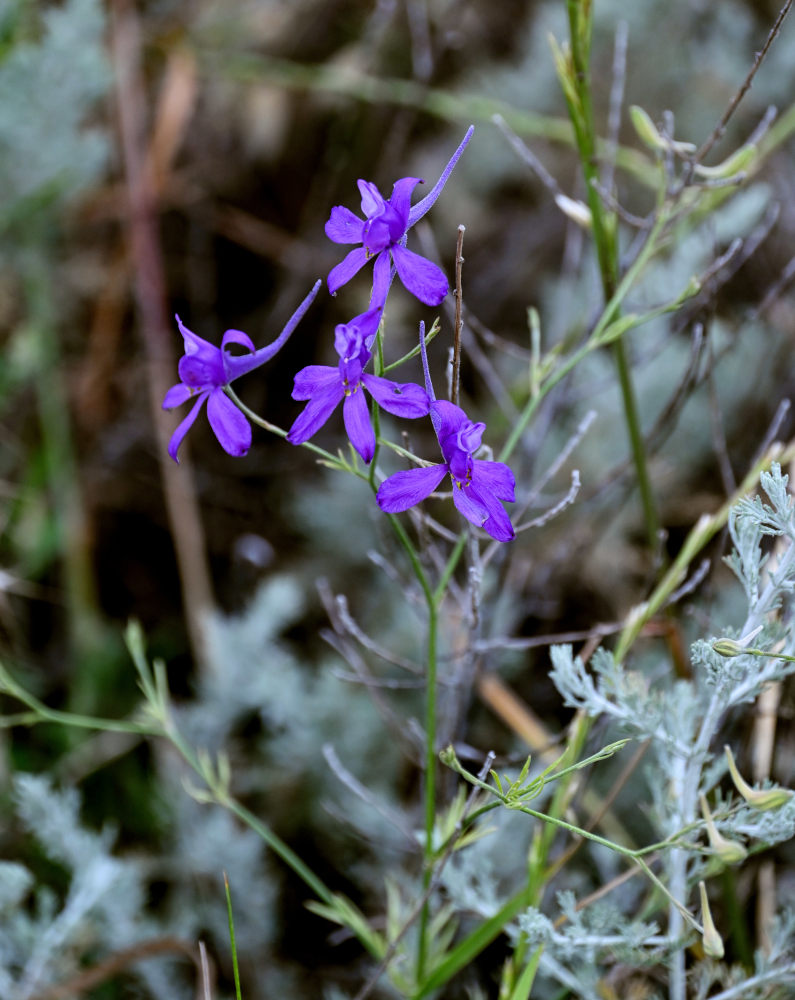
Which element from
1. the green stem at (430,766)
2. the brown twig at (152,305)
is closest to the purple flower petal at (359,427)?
the green stem at (430,766)

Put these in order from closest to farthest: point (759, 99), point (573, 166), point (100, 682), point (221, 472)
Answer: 1. point (100, 682)
2. point (759, 99)
3. point (221, 472)
4. point (573, 166)

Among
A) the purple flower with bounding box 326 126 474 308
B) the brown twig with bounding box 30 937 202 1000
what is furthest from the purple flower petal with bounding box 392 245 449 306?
the brown twig with bounding box 30 937 202 1000

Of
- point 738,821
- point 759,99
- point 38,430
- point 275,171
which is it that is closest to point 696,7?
point 759,99

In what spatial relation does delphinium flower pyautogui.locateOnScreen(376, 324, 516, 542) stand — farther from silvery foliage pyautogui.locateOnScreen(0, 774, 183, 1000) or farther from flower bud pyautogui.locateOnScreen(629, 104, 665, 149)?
silvery foliage pyautogui.locateOnScreen(0, 774, 183, 1000)

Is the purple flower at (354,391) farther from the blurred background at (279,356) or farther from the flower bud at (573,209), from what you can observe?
the blurred background at (279,356)

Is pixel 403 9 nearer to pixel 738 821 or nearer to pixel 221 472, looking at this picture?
pixel 221 472

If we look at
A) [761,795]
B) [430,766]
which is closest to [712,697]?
[761,795]

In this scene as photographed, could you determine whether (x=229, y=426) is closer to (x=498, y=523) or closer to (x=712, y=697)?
(x=498, y=523)
